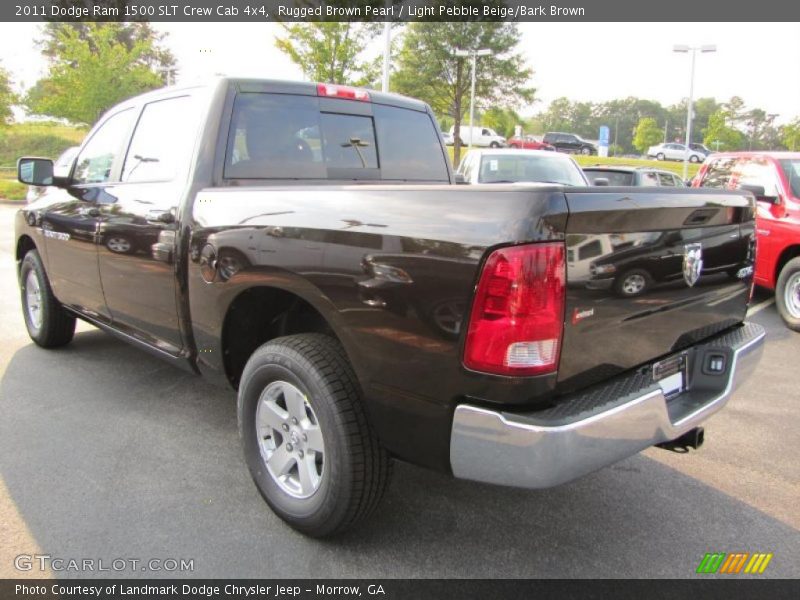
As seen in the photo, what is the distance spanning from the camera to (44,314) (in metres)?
4.98

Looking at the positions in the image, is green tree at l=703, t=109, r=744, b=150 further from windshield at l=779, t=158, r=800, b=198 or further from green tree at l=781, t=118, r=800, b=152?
windshield at l=779, t=158, r=800, b=198

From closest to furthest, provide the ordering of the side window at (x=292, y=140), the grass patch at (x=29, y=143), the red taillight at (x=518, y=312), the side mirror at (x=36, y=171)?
1. the red taillight at (x=518, y=312)
2. the side window at (x=292, y=140)
3. the side mirror at (x=36, y=171)
4. the grass patch at (x=29, y=143)

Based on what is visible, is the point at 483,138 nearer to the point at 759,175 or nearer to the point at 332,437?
the point at 759,175

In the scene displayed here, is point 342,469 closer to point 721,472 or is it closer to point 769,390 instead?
point 721,472

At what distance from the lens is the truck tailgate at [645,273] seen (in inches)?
80.2

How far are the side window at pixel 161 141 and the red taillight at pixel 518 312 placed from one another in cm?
206

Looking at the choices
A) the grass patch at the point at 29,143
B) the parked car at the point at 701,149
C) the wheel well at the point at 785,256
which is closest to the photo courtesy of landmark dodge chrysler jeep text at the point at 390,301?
the wheel well at the point at 785,256

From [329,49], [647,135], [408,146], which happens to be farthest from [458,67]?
[647,135]

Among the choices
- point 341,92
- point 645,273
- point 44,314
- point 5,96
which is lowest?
point 44,314

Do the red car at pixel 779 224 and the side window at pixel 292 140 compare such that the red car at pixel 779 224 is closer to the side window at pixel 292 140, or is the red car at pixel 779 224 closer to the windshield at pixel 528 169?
the windshield at pixel 528 169

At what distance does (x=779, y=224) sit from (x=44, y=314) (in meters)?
7.21

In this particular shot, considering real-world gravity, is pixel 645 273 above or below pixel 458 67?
below

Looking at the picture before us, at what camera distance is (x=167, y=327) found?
11.2 feet

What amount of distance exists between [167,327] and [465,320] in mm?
2054
